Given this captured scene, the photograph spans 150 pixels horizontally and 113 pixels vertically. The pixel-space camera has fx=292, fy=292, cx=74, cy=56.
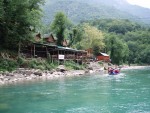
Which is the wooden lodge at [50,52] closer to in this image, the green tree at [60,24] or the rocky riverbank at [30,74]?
the green tree at [60,24]

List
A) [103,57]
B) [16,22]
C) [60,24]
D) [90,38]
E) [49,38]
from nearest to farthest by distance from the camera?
Answer: [16,22] < [60,24] < [49,38] < [90,38] < [103,57]

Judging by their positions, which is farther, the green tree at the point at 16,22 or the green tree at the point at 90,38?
the green tree at the point at 90,38

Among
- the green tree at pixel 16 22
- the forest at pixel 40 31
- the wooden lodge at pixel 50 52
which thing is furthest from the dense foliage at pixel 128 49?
the green tree at pixel 16 22

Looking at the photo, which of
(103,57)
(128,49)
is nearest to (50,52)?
(103,57)

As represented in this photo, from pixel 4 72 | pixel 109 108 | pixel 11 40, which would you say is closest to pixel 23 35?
pixel 11 40

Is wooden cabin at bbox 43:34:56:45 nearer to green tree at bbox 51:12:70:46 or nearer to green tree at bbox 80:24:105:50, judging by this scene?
green tree at bbox 51:12:70:46

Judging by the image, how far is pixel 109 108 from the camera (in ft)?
73.9

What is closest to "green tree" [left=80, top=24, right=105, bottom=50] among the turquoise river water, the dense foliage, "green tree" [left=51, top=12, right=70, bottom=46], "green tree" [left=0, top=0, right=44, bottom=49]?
the dense foliage

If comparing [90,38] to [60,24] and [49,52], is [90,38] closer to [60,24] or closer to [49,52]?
[60,24]

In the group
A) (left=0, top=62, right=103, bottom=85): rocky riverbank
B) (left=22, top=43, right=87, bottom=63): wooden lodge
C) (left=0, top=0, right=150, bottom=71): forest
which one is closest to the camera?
(left=0, top=62, right=103, bottom=85): rocky riverbank

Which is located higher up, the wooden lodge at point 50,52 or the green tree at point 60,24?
the green tree at point 60,24

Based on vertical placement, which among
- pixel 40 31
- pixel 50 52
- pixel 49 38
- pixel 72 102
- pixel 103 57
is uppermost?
pixel 40 31

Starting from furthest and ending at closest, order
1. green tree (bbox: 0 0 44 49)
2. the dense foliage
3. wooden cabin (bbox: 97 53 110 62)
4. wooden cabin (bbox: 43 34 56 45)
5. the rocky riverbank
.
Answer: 1. the dense foliage
2. wooden cabin (bbox: 97 53 110 62)
3. wooden cabin (bbox: 43 34 56 45)
4. green tree (bbox: 0 0 44 49)
5. the rocky riverbank

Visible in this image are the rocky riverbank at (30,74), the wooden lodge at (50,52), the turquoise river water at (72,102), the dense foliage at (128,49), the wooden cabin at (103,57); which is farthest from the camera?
the dense foliage at (128,49)
